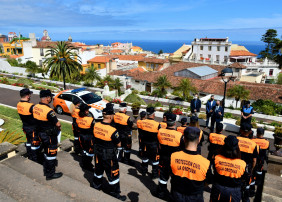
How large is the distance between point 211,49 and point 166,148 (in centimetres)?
6698

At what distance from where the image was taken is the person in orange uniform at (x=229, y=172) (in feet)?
13.0

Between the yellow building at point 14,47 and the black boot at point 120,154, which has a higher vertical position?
the yellow building at point 14,47

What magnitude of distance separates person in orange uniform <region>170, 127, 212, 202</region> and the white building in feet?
198

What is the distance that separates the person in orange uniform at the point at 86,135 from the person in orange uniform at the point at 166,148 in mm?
2171

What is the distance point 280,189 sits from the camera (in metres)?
5.48

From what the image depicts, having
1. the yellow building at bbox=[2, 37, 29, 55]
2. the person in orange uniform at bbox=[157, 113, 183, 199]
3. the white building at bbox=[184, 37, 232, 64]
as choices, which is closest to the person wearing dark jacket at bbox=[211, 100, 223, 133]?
the person in orange uniform at bbox=[157, 113, 183, 199]

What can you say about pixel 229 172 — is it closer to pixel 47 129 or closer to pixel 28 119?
pixel 47 129

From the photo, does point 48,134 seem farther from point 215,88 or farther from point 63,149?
point 215,88

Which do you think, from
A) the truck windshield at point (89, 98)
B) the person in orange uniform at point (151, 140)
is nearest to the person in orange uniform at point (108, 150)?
the person in orange uniform at point (151, 140)

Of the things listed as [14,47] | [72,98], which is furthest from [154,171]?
[14,47]

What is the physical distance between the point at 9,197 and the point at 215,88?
3148 centimetres

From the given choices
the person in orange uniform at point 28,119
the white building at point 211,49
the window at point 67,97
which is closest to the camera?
the person in orange uniform at point 28,119

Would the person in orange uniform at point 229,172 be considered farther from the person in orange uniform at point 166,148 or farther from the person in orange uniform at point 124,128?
the person in orange uniform at point 124,128

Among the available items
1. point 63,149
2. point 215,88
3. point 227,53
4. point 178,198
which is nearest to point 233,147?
point 178,198
